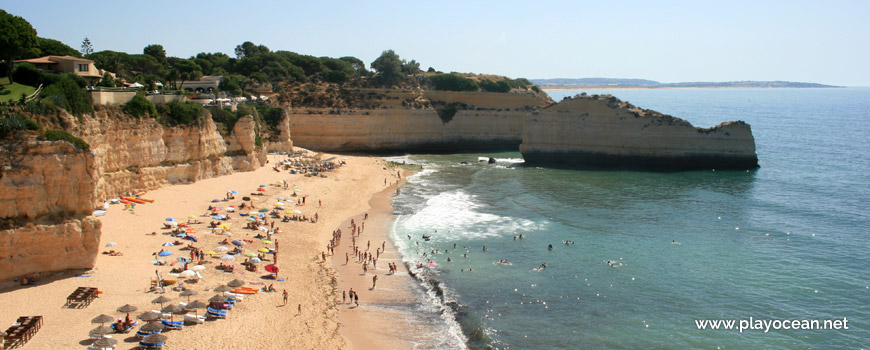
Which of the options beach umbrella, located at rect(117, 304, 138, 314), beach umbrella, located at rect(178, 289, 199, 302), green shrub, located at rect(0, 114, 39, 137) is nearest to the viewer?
beach umbrella, located at rect(117, 304, 138, 314)

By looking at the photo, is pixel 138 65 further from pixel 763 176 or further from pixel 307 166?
pixel 763 176

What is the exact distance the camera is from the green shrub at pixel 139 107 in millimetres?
33656

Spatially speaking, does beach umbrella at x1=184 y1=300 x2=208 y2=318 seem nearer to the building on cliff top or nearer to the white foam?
the white foam

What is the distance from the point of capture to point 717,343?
18812 millimetres

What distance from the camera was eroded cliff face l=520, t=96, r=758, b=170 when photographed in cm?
5406

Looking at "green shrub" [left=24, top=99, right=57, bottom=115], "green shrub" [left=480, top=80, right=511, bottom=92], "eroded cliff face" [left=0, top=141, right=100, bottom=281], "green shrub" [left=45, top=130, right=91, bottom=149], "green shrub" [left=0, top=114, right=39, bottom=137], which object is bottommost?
"eroded cliff face" [left=0, top=141, right=100, bottom=281]

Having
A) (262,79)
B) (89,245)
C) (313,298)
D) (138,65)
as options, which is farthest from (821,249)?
(138,65)

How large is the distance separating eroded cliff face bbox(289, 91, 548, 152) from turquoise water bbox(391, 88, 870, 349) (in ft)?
54.6

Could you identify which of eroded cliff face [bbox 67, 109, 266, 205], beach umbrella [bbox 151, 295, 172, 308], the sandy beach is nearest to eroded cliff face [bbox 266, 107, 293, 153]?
eroded cliff face [bbox 67, 109, 266, 205]

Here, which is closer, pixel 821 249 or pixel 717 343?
pixel 717 343

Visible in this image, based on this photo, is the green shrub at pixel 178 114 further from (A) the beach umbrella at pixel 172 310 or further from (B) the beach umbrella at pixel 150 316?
(B) the beach umbrella at pixel 150 316

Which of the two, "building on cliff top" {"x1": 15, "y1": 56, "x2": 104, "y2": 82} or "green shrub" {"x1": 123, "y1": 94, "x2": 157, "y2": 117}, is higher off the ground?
"building on cliff top" {"x1": 15, "y1": 56, "x2": 104, "y2": 82}

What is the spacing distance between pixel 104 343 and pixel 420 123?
5598 centimetres

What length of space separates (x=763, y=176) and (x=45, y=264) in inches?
2057
